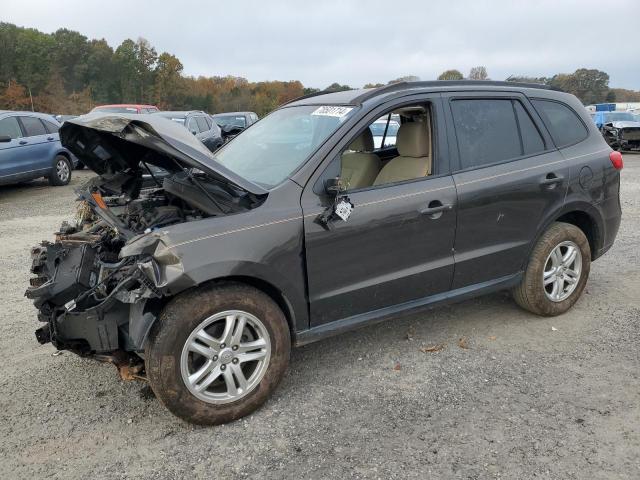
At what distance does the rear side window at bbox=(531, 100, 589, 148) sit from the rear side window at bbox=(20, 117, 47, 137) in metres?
10.5

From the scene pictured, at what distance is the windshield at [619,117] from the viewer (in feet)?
67.1

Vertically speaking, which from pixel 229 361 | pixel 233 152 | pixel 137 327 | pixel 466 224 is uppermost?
pixel 233 152

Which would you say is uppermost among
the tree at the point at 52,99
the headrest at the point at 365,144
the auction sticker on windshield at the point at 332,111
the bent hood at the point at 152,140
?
the tree at the point at 52,99

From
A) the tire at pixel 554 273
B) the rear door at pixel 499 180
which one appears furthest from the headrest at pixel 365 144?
the tire at pixel 554 273

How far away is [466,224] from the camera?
360 cm

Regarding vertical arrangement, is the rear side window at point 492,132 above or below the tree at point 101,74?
below

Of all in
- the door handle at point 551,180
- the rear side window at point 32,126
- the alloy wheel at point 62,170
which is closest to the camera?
the door handle at point 551,180

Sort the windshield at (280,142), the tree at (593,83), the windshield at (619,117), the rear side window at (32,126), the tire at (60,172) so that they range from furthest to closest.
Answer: the tree at (593,83)
the windshield at (619,117)
the tire at (60,172)
the rear side window at (32,126)
the windshield at (280,142)

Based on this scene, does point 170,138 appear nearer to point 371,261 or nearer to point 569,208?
point 371,261

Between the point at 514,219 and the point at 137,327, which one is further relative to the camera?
the point at 514,219

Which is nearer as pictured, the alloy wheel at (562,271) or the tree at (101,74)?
the alloy wheel at (562,271)

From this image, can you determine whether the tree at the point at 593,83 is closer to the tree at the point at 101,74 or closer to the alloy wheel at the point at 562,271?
the tree at the point at 101,74

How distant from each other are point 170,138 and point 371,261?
55.7 inches

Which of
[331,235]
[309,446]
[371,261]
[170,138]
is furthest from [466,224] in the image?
[170,138]
